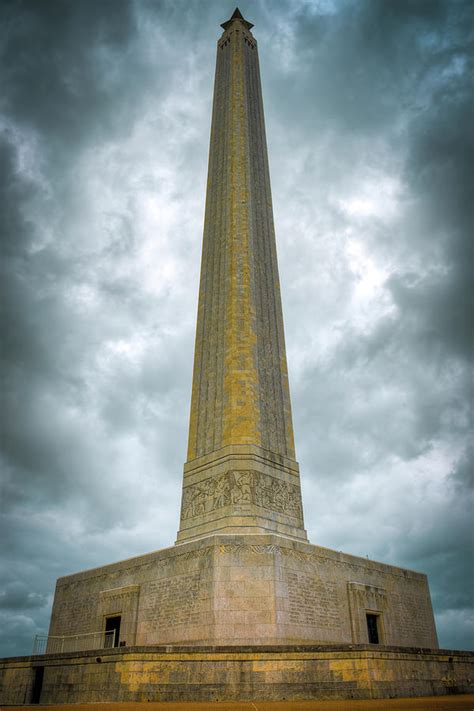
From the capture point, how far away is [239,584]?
540 inches

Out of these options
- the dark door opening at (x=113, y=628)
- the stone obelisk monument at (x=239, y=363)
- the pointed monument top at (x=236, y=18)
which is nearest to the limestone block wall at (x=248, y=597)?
the dark door opening at (x=113, y=628)

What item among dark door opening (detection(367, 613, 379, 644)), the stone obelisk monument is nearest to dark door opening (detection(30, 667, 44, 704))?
the stone obelisk monument

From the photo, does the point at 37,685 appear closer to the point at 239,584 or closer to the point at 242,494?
the point at 239,584

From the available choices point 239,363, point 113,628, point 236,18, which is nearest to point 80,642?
point 113,628

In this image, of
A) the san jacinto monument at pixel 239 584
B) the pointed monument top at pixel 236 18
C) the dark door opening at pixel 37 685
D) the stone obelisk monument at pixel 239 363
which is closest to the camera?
the san jacinto monument at pixel 239 584

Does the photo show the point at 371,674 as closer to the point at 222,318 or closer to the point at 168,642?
the point at 168,642

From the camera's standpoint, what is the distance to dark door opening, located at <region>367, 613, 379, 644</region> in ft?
53.6

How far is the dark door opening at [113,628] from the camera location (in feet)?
53.3

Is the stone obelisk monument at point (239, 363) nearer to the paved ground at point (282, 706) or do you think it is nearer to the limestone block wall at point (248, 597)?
the limestone block wall at point (248, 597)

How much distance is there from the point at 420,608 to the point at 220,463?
8.53 m

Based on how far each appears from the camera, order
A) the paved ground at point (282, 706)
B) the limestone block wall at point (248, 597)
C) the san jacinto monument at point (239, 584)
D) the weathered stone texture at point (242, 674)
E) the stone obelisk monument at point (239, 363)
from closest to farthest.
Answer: the paved ground at point (282, 706)
the weathered stone texture at point (242, 674)
the san jacinto monument at point (239, 584)
the limestone block wall at point (248, 597)
the stone obelisk monument at point (239, 363)

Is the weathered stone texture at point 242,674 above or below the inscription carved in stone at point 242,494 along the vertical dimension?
below

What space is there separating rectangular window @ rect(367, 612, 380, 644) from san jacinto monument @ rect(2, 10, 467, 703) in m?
0.05

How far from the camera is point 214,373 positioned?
1917 cm
